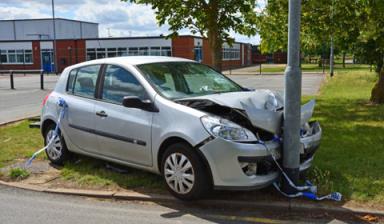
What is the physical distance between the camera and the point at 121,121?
19.8ft

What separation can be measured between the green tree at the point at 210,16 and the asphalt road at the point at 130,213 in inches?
217

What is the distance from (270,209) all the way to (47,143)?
12.8ft

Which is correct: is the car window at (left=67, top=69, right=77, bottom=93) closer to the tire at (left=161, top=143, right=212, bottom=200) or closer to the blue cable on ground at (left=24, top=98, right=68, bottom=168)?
the blue cable on ground at (left=24, top=98, right=68, bottom=168)

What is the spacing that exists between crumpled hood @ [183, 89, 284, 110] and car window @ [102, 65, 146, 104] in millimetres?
836

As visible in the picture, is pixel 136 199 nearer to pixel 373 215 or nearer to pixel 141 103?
pixel 141 103

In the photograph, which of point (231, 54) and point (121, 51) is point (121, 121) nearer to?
point (121, 51)

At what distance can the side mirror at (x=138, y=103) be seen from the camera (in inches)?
222

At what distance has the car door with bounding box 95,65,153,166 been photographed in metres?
A: 5.82

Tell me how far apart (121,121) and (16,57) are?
58779 millimetres

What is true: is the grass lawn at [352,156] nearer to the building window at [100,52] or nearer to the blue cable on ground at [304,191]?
the blue cable on ground at [304,191]

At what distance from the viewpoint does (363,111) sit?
12.9 metres

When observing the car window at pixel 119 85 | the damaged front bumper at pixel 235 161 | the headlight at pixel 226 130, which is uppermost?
the car window at pixel 119 85

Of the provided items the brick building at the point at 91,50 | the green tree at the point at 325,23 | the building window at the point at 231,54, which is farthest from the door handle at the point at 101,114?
the building window at the point at 231,54

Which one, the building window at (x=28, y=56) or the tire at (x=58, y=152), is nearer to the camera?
the tire at (x=58, y=152)
